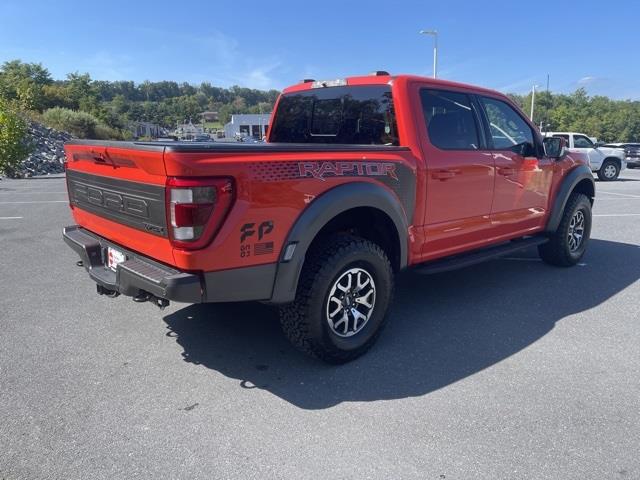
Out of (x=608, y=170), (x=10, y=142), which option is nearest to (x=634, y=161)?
(x=608, y=170)

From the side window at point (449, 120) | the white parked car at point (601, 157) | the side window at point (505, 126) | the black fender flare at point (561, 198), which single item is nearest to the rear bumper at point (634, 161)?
the white parked car at point (601, 157)

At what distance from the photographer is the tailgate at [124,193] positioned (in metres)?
2.59

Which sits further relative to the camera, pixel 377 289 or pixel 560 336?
pixel 560 336

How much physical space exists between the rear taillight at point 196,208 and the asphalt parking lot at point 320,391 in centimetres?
102

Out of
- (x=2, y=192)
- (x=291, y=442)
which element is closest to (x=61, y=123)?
(x=2, y=192)

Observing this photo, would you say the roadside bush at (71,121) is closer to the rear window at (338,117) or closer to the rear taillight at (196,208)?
the rear window at (338,117)

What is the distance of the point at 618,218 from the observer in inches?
368

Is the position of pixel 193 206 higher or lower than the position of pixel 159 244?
higher

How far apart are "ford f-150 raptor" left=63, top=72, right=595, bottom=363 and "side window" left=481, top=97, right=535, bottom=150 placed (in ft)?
0.06

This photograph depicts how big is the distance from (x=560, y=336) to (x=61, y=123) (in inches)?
1554

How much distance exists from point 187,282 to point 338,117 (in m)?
2.31

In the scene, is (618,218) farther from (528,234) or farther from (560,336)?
(560,336)

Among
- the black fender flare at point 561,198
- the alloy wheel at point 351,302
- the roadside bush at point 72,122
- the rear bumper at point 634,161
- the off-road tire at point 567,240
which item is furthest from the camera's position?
the roadside bush at point 72,122

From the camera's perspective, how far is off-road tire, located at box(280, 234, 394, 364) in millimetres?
3027
